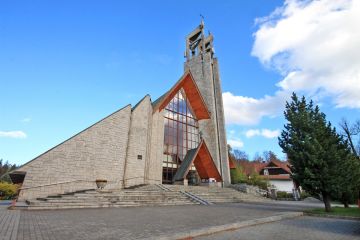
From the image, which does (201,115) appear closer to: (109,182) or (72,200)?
(109,182)

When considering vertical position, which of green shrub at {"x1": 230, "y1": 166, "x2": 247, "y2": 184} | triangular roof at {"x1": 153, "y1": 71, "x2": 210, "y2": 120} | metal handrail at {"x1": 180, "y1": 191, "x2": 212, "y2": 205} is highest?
triangular roof at {"x1": 153, "y1": 71, "x2": 210, "y2": 120}

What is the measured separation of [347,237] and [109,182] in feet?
Result: 50.3

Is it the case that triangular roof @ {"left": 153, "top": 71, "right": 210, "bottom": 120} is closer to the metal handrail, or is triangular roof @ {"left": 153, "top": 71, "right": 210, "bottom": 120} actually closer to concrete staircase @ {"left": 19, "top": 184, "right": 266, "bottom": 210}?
the metal handrail

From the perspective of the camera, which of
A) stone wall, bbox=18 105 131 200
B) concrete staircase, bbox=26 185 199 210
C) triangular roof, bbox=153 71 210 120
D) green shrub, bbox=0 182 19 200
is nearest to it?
concrete staircase, bbox=26 185 199 210

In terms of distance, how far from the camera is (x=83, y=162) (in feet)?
53.1

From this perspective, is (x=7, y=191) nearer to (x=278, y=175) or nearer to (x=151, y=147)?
(x=151, y=147)

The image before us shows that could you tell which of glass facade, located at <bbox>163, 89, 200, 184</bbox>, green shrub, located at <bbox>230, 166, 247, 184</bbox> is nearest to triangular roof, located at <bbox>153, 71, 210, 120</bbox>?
glass facade, located at <bbox>163, 89, 200, 184</bbox>

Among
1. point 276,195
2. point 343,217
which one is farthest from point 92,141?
point 276,195

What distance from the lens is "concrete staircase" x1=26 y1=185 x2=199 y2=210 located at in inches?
433

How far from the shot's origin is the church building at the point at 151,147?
1487cm

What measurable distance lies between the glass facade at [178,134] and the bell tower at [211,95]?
207cm

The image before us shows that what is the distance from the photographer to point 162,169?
76.3 feet

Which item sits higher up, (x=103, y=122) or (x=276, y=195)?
(x=103, y=122)

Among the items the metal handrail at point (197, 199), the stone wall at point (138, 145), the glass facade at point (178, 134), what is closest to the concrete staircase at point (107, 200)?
the metal handrail at point (197, 199)
